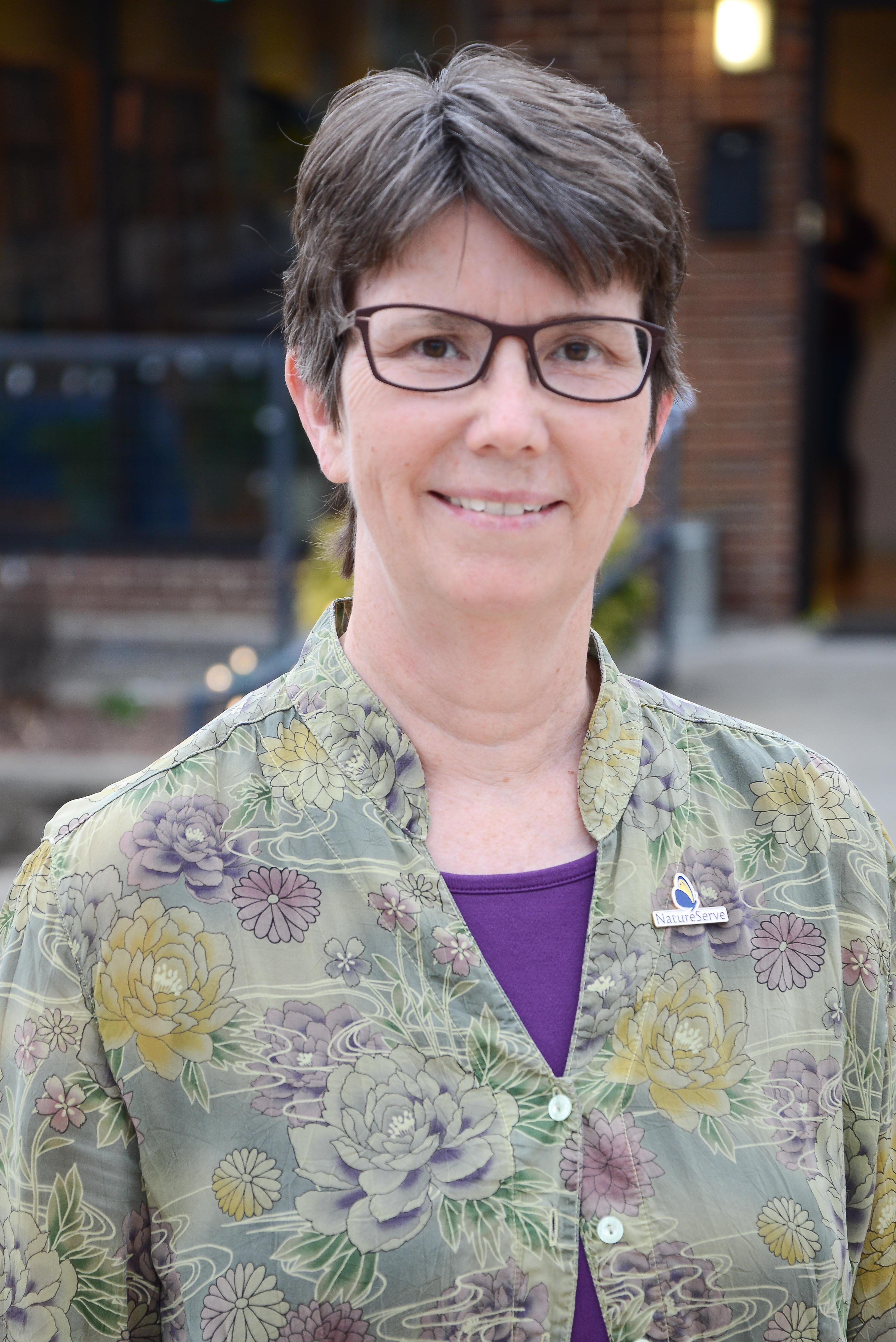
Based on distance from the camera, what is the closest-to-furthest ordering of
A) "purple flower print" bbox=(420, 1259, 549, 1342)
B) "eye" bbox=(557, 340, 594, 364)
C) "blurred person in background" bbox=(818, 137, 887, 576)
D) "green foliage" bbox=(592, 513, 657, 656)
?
"purple flower print" bbox=(420, 1259, 549, 1342) → "eye" bbox=(557, 340, 594, 364) → "green foliage" bbox=(592, 513, 657, 656) → "blurred person in background" bbox=(818, 137, 887, 576)

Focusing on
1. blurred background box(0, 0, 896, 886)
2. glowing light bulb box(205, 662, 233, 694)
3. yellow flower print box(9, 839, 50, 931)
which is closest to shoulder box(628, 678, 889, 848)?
yellow flower print box(9, 839, 50, 931)

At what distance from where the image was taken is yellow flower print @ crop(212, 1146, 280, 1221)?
4.77 feet

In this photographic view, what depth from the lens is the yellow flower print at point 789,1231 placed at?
60.2 inches

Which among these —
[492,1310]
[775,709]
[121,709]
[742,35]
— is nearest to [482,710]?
[492,1310]

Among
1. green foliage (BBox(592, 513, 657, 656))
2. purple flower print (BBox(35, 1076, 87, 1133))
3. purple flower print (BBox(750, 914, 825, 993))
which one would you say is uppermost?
purple flower print (BBox(750, 914, 825, 993))

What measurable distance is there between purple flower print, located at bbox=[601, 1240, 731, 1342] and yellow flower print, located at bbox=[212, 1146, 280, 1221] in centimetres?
31

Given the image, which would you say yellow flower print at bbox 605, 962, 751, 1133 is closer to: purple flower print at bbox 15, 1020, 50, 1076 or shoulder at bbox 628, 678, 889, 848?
shoulder at bbox 628, 678, 889, 848

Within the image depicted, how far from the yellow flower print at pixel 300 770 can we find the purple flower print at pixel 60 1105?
1.08ft

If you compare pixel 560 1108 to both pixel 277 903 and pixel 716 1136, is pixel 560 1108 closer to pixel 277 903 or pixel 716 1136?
pixel 716 1136

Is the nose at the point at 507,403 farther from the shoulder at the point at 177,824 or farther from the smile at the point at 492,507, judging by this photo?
the shoulder at the point at 177,824

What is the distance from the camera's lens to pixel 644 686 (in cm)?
186

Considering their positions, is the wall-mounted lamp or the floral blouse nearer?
the floral blouse

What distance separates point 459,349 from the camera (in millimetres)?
1514

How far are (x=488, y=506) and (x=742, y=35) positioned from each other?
651cm
